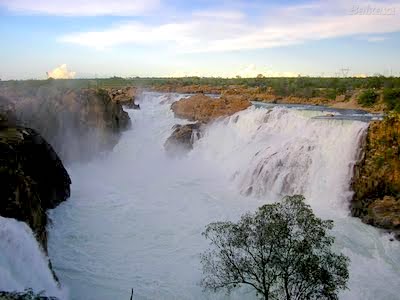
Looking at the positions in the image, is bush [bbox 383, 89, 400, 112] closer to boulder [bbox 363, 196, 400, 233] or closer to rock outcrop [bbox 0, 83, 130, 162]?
boulder [bbox 363, 196, 400, 233]

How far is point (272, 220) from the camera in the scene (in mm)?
10141

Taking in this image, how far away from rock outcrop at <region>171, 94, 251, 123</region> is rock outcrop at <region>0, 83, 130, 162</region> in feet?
26.6

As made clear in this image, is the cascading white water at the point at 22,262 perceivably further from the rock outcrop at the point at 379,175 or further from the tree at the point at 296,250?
the rock outcrop at the point at 379,175

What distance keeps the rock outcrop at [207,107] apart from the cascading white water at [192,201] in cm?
226

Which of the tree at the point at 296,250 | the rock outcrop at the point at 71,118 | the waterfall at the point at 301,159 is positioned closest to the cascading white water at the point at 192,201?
the waterfall at the point at 301,159

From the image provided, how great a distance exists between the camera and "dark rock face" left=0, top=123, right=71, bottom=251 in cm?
1466

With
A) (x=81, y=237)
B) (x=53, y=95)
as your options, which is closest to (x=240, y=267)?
(x=81, y=237)

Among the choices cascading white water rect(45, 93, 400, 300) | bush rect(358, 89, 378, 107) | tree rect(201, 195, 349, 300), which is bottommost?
cascading white water rect(45, 93, 400, 300)

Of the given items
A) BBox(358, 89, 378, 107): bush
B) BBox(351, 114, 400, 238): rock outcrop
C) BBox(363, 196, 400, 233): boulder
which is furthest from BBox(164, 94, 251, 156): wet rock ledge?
BBox(363, 196, 400, 233): boulder

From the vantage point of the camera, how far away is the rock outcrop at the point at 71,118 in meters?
31.8

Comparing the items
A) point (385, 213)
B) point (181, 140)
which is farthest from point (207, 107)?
point (385, 213)

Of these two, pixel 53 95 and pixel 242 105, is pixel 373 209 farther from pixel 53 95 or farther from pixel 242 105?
pixel 53 95

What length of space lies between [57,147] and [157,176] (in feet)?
26.7

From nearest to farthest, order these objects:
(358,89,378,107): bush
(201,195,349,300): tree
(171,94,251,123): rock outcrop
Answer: (201,195,349,300): tree
(171,94,251,123): rock outcrop
(358,89,378,107): bush
